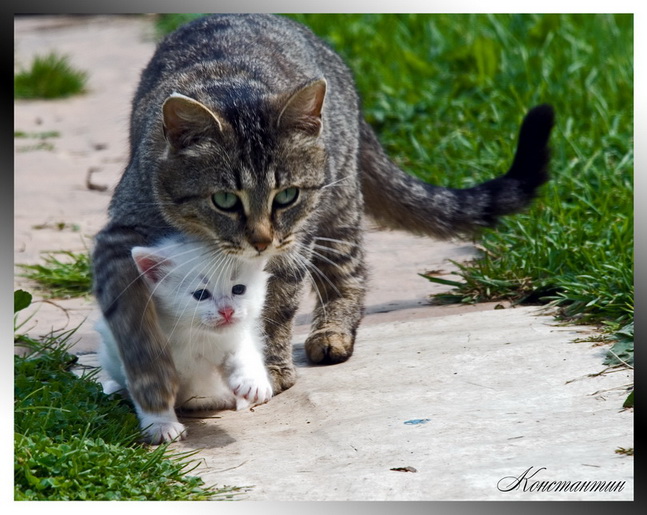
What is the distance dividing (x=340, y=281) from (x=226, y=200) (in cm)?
129

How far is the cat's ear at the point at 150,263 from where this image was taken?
3.60m

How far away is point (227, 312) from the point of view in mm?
3598

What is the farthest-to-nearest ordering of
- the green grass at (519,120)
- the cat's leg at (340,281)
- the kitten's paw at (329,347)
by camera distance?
the green grass at (519,120), the cat's leg at (340,281), the kitten's paw at (329,347)

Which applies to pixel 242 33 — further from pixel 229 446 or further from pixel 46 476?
pixel 46 476

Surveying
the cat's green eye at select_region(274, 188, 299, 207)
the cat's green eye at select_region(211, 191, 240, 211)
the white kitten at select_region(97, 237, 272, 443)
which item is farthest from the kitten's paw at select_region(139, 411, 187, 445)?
the cat's green eye at select_region(274, 188, 299, 207)

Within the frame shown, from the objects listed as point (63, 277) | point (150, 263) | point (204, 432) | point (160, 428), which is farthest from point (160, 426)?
point (63, 277)

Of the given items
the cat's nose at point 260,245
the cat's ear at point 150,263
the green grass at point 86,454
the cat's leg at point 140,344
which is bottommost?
the green grass at point 86,454

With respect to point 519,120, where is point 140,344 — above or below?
below

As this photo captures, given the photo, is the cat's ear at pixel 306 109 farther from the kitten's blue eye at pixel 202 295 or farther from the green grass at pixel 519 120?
the green grass at pixel 519 120

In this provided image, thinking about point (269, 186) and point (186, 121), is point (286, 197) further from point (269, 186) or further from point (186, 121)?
point (186, 121)

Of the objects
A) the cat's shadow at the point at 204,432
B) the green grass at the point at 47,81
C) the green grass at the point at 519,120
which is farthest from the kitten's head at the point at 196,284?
the green grass at the point at 47,81

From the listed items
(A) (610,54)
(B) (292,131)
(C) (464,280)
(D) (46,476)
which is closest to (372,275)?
(C) (464,280)

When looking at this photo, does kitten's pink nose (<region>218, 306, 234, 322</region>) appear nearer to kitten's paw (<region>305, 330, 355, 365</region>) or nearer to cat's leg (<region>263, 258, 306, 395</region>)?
cat's leg (<region>263, 258, 306, 395</region>)

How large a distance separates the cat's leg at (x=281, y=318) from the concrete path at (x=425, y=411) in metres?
0.10
